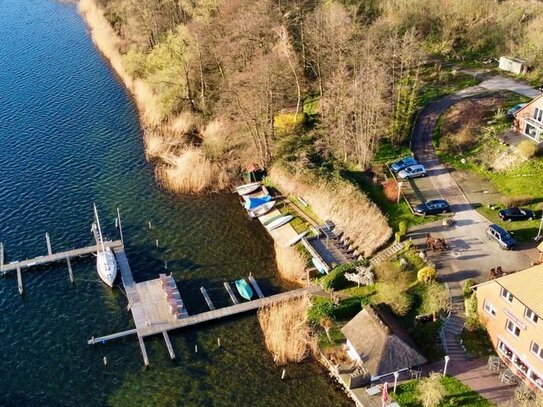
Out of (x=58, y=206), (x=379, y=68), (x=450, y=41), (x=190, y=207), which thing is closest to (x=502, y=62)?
(x=450, y=41)

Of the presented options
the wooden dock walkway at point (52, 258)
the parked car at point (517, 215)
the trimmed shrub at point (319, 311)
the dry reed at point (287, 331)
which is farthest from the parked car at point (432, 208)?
the wooden dock walkway at point (52, 258)

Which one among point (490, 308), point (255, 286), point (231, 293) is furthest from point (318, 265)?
point (490, 308)

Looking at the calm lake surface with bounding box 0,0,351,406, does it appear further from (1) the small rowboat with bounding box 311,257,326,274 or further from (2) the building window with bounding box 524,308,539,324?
(2) the building window with bounding box 524,308,539,324

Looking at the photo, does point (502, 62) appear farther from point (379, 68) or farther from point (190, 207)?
point (190, 207)

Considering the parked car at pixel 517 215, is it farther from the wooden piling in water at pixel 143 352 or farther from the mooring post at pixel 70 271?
the mooring post at pixel 70 271

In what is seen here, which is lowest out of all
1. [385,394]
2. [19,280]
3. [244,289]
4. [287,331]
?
[19,280]

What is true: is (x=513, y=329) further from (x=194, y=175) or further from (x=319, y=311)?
(x=194, y=175)
